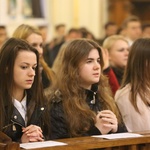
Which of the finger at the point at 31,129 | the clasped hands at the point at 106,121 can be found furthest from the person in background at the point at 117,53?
the finger at the point at 31,129

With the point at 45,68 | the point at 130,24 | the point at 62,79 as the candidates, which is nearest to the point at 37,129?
the point at 62,79

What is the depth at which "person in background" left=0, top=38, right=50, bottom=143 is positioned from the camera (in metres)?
4.05

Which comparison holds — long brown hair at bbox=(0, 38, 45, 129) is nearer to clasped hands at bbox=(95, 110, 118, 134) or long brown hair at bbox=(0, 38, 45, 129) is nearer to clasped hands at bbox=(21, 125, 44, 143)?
clasped hands at bbox=(21, 125, 44, 143)

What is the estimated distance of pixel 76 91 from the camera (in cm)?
439

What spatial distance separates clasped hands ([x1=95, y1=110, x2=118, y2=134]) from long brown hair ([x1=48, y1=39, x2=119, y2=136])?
0.08 m

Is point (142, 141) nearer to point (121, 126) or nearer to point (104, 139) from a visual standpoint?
point (104, 139)

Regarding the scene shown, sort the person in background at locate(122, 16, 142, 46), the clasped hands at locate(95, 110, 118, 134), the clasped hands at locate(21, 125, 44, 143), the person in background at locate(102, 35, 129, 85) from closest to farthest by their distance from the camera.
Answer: the clasped hands at locate(21, 125, 44, 143), the clasped hands at locate(95, 110, 118, 134), the person in background at locate(102, 35, 129, 85), the person in background at locate(122, 16, 142, 46)

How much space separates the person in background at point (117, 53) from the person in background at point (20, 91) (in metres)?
2.08

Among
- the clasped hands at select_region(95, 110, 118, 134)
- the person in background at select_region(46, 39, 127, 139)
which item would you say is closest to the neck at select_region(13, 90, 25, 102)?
the person in background at select_region(46, 39, 127, 139)

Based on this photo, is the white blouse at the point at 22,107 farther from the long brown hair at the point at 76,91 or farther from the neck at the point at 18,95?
the long brown hair at the point at 76,91

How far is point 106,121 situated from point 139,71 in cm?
68

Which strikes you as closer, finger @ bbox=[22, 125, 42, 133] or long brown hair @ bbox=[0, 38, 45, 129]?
finger @ bbox=[22, 125, 42, 133]

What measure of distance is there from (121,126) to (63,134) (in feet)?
1.52

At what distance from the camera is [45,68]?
5.71 meters
